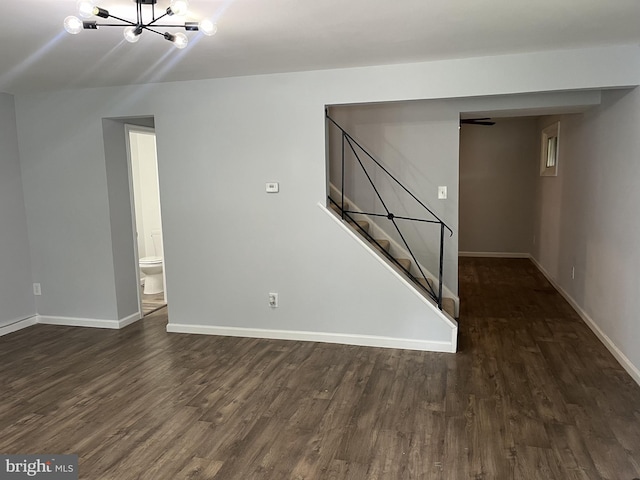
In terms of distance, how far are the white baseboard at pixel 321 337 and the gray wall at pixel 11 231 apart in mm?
1611

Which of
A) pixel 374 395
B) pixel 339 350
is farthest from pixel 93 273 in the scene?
pixel 374 395

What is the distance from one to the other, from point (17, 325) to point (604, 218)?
221 inches

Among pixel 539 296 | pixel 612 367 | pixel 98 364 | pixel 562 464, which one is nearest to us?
pixel 562 464

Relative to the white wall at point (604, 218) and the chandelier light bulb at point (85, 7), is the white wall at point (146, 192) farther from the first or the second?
the white wall at point (604, 218)

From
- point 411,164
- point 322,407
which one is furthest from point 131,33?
point 411,164

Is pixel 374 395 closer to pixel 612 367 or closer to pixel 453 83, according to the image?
pixel 612 367

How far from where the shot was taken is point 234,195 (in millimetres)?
4254

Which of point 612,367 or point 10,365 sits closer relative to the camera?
point 612,367

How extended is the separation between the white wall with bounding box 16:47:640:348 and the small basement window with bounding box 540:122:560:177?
305cm

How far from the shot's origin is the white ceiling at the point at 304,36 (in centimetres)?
241

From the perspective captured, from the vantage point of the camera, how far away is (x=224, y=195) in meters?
4.28

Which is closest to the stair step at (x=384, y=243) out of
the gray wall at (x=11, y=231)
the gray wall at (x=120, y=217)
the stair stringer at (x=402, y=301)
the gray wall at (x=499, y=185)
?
the stair stringer at (x=402, y=301)

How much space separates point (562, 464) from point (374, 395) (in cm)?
117

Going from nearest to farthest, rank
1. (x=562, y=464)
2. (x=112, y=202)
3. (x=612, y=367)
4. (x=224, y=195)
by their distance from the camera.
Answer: (x=562, y=464) < (x=612, y=367) < (x=224, y=195) < (x=112, y=202)
